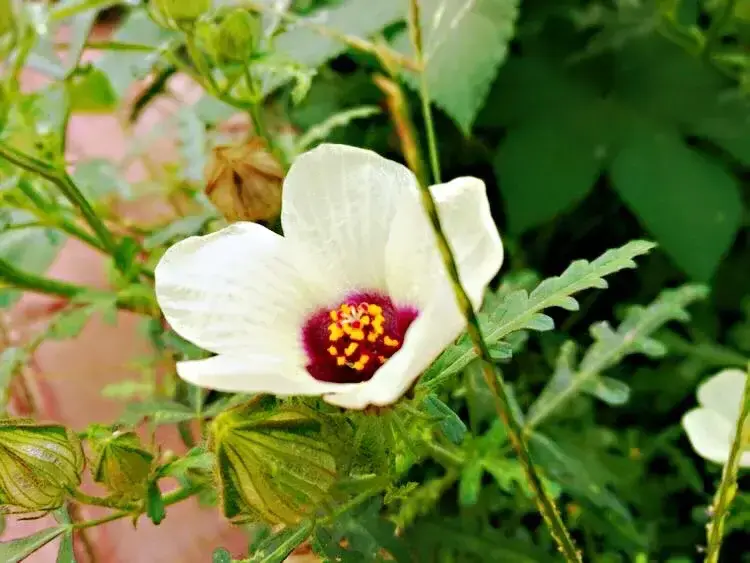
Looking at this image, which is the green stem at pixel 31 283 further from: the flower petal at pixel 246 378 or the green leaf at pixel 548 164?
the green leaf at pixel 548 164

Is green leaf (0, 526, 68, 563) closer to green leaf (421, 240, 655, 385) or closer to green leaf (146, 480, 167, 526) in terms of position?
green leaf (146, 480, 167, 526)

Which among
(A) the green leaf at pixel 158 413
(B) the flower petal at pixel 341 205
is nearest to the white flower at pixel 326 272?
(B) the flower petal at pixel 341 205

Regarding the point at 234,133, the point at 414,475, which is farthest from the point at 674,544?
the point at 234,133

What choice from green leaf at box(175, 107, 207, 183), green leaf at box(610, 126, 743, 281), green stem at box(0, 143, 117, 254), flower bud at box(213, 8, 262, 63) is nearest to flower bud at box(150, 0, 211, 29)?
flower bud at box(213, 8, 262, 63)

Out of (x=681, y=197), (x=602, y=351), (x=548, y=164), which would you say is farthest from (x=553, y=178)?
(x=602, y=351)

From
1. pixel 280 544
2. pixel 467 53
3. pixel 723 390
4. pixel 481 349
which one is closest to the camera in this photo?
pixel 481 349

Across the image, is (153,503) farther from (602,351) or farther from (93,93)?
(93,93)

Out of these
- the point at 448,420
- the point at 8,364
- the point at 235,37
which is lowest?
the point at 8,364

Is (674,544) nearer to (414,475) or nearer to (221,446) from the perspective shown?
(414,475)
